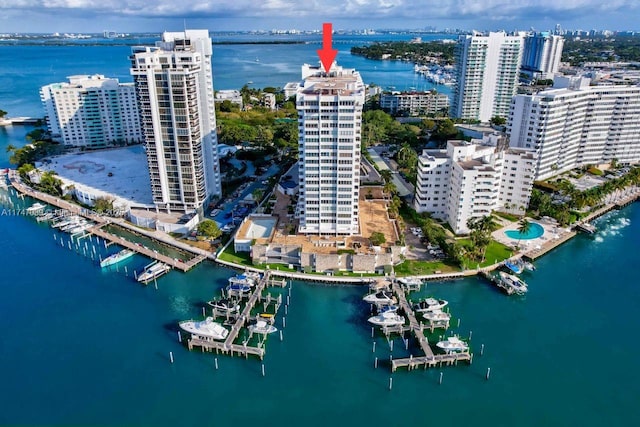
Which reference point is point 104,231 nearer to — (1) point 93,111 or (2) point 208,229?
(2) point 208,229

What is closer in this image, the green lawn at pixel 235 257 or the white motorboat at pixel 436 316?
the white motorboat at pixel 436 316

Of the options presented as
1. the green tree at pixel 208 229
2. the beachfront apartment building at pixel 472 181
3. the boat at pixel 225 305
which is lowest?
the boat at pixel 225 305

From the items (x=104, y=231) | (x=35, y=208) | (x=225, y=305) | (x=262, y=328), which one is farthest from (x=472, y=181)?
(x=35, y=208)

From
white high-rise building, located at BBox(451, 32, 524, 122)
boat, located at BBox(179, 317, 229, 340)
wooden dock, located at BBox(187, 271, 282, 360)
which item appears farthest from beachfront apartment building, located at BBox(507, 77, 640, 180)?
boat, located at BBox(179, 317, 229, 340)

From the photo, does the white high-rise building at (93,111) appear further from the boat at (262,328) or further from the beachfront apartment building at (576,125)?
the beachfront apartment building at (576,125)

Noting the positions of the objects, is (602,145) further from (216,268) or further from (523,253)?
(216,268)

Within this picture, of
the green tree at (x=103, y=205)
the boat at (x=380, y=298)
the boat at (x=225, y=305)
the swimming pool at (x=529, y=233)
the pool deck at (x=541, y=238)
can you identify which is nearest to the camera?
the boat at (x=225, y=305)

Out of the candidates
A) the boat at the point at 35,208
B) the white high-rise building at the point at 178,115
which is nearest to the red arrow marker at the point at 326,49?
the white high-rise building at the point at 178,115

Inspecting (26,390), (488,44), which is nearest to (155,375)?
(26,390)

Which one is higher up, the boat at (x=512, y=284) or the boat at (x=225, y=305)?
the boat at (x=512, y=284)
